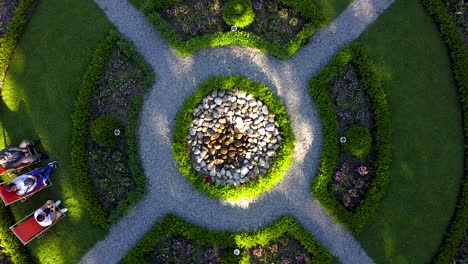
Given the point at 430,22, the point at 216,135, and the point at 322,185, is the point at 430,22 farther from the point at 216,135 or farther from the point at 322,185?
the point at 216,135

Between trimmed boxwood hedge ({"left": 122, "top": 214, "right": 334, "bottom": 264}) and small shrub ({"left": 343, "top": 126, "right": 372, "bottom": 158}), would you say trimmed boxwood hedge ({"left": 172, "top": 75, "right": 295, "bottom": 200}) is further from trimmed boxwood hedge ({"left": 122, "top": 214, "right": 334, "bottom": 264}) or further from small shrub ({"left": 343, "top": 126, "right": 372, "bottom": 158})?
small shrub ({"left": 343, "top": 126, "right": 372, "bottom": 158})

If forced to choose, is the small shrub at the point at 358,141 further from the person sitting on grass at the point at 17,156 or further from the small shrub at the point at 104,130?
the person sitting on grass at the point at 17,156

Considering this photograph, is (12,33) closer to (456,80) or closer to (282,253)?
(282,253)

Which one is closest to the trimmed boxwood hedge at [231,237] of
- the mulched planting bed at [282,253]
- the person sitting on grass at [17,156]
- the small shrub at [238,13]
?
the mulched planting bed at [282,253]

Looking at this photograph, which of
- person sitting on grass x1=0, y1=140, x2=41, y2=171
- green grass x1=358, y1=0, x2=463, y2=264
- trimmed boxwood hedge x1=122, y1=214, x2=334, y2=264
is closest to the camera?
person sitting on grass x1=0, y1=140, x2=41, y2=171

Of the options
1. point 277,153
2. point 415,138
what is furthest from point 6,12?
point 415,138

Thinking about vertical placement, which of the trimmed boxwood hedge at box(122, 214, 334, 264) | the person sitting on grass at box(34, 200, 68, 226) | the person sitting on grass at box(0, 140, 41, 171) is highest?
the person sitting on grass at box(0, 140, 41, 171)

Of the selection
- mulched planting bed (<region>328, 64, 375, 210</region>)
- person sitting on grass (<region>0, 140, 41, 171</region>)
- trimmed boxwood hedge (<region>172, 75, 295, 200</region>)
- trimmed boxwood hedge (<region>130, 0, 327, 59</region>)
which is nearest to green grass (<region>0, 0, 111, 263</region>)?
person sitting on grass (<region>0, 140, 41, 171</region>)

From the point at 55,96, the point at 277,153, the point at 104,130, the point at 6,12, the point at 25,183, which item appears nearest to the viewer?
the point at 25,183
